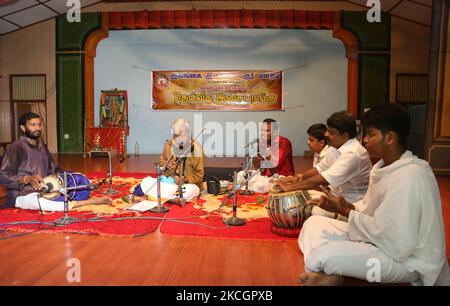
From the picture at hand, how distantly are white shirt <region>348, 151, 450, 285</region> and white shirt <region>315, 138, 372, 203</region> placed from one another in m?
0.99

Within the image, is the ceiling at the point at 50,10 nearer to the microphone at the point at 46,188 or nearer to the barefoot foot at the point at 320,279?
the microphone at the point at 46,188

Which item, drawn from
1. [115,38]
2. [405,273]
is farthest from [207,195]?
[115,38]

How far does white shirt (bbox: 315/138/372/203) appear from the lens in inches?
115

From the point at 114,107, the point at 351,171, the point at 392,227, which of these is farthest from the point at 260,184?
the point at 114,107

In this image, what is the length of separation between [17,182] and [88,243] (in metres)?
1.46

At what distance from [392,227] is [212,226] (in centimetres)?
179

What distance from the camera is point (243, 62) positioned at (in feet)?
33.4

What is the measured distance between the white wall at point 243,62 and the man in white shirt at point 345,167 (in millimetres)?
7063

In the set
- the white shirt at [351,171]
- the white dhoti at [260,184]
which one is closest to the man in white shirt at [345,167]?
the white shirt at [351,171]

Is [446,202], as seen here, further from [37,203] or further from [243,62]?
[243,62]

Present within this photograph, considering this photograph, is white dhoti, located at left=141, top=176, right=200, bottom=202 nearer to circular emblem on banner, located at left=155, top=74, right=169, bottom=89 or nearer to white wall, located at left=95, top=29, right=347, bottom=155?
white wall, located at left=95, top=29, right=347, bottom=155

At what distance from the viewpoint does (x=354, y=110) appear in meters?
9.80

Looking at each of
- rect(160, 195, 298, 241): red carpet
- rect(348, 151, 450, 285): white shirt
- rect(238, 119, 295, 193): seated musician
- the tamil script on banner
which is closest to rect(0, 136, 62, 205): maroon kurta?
rect(160, 195, 298, 241): red carpet

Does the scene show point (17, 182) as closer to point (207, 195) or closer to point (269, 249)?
point (207, 195)
